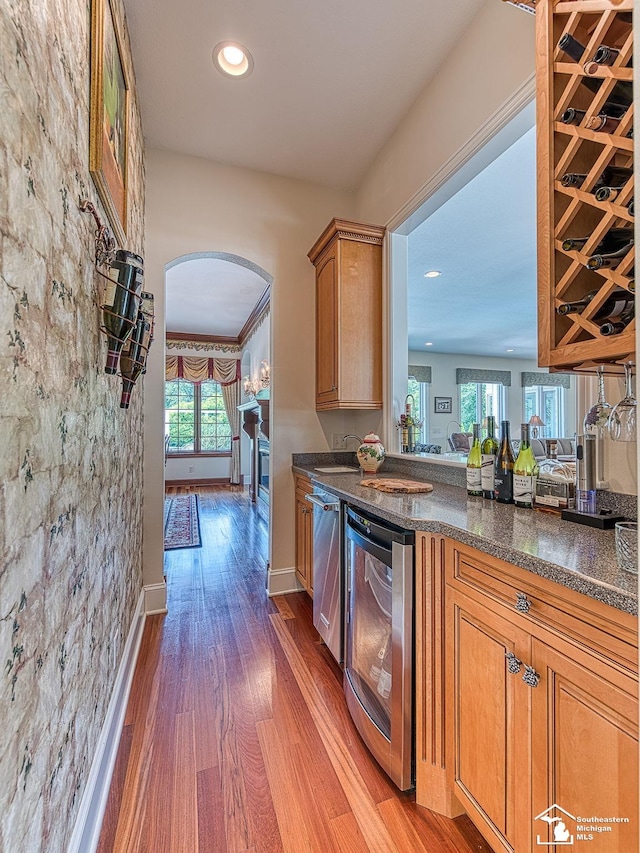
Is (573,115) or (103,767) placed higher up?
(573,115)

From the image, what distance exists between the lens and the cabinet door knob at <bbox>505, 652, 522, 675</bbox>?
2.99ft

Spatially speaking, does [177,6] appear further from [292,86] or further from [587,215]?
[587,215]

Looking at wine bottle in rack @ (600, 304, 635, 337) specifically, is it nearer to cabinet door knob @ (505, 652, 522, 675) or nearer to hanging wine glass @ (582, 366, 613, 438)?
hanging wine glass @ (582, 366, 613, 438)

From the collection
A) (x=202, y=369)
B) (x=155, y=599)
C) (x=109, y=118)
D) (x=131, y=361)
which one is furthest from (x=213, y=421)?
(x=109, y=118)

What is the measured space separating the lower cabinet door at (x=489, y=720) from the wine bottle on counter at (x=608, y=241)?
1004 millimetres

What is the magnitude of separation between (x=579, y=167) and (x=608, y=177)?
93 millimetres

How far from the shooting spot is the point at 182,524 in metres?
4.67

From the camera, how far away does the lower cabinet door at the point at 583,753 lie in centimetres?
71

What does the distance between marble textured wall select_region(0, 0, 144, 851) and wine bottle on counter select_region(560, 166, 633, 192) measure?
1.26m

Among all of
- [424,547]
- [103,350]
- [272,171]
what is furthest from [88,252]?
[272,171]

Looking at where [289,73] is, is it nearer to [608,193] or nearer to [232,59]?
[232,59]

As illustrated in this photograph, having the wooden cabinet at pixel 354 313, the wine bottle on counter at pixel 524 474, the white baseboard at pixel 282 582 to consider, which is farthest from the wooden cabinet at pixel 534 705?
the white baseboard at pixel 282 582

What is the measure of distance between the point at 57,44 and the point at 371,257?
6.48 ft

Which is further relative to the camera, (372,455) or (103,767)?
(372,455)
